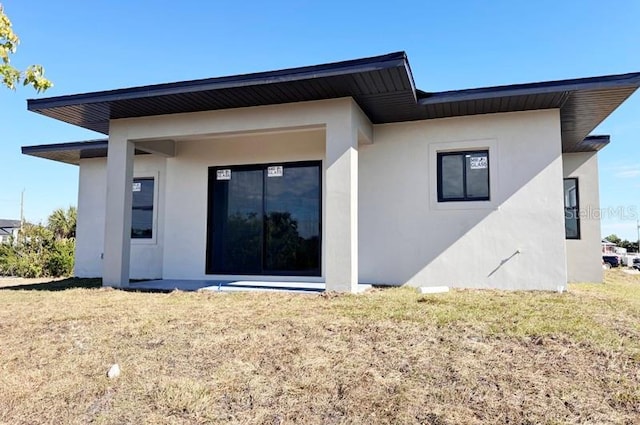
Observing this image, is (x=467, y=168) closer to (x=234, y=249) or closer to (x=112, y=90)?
(x=234, y=249)

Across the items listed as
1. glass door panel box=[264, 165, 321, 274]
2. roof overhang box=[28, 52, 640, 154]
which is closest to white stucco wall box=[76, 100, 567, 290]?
roof overhang box=[28, 52, 640, 154]

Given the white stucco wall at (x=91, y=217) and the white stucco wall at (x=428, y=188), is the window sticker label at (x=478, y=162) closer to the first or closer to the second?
the white stucco wall at (x=428, y=188)

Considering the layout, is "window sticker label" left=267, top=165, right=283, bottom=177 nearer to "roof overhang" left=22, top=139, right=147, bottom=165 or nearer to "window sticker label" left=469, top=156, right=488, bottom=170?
"roof overhang" left=22, top=139, right=147, bottom=165

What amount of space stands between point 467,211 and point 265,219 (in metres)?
4.40

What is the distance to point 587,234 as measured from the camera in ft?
33.2

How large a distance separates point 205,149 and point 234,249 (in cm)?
255

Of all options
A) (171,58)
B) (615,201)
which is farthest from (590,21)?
(171,58)

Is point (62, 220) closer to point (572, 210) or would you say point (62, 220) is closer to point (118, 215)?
point (118, 215)

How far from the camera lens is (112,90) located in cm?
746

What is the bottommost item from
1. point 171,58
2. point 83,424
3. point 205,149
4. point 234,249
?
point 83,424

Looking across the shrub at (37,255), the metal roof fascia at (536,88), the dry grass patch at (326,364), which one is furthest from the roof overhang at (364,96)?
the shrub at (37,255)

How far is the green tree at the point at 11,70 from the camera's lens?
332 cm

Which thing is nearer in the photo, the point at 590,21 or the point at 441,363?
the point at 441,363

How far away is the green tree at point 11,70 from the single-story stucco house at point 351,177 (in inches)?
140
